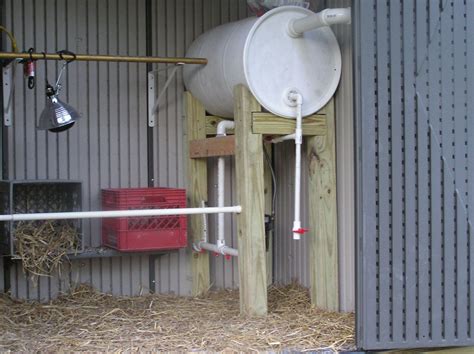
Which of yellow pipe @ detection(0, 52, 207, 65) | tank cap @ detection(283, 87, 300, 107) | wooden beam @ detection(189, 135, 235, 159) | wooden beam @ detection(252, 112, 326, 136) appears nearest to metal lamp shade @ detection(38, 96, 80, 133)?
yellow pipe @ detection(0, 52, 207, 65)

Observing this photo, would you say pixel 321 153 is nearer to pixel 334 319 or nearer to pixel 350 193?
pixel 350 193

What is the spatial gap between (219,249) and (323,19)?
1680 mm

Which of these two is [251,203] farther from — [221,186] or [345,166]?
[221,186]

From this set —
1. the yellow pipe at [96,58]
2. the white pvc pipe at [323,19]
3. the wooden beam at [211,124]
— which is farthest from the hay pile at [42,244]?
the white pvc pipe at [323,19]

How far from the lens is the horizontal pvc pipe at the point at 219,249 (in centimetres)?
485

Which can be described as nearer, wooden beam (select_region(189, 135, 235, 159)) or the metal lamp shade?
the metal lamp shade

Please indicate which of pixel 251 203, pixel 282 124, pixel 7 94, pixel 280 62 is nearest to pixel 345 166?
pixel 282 124

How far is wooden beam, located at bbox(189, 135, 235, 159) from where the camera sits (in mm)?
4754

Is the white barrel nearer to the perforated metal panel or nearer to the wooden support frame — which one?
the wooden support frame

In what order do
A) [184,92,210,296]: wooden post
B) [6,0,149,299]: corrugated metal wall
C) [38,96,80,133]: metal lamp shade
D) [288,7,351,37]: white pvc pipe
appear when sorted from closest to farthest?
[288,7,351,37]: white pvc pipe < [38,96,80,133]: metal lamp shade < [6,0,149,299]: corrugated metal wall < [184,92,210,296]: wooden post

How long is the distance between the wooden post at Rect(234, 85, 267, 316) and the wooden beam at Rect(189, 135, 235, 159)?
24 cm

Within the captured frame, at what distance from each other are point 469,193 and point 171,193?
76.5 inches

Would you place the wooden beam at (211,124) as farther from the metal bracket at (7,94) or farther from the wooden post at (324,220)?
the metal bracket at (7,94)

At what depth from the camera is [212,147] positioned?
16.5ft
